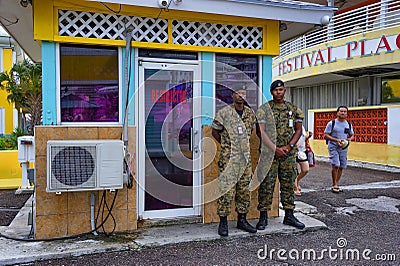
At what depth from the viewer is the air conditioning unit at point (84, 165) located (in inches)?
153

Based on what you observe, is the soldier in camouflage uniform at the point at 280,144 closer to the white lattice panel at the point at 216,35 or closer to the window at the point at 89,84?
the white lattice panel at the point at 216,35

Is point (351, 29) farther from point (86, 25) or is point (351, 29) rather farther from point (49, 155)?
point (49, 155)

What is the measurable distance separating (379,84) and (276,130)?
8.26 m

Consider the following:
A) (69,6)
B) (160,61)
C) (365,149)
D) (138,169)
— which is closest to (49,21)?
(69,6)

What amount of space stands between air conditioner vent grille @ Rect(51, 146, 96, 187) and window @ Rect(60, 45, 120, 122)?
21.5 inches

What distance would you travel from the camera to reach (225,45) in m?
4.90

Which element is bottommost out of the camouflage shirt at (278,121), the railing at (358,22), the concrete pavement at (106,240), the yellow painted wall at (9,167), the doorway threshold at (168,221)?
the concrete pavement at (106,240)

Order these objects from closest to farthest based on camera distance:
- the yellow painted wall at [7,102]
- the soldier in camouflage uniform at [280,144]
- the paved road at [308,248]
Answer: the paved road at [308,248]
the soldier in camouflage uniform at [280,144]
the yellow painted wall at [7,102]

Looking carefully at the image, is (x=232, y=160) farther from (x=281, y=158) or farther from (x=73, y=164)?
(x=73, y=164)

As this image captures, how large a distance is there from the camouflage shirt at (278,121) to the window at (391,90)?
24.9 ft

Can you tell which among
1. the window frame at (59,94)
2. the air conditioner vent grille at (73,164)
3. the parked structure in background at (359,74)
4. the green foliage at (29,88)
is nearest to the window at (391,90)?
the parked structure in background at (359,74)

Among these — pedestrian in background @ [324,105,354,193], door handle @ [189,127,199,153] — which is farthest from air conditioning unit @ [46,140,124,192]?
pedestrian in background @ [324,105,354,193]

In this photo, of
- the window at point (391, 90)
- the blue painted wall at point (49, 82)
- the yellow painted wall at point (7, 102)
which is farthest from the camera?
the yellow painted wall at point (7, 102)

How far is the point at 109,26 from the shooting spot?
4375 mm
